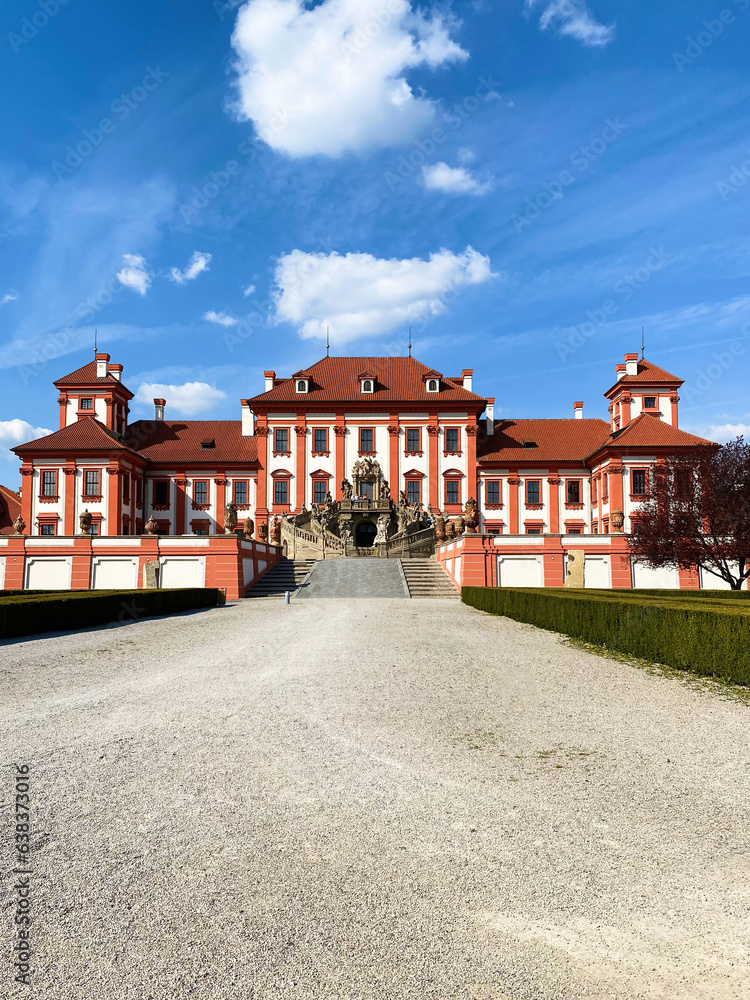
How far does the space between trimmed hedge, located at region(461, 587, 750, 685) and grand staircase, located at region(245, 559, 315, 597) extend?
1468 cm

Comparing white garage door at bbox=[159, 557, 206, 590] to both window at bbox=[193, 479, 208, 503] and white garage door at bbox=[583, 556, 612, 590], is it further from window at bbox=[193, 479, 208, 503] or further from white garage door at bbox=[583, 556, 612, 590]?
window at bbox=[193, 479, 208, 503]

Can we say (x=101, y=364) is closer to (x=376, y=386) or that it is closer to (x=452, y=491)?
(x=376, y=386)

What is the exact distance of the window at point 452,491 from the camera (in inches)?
1795

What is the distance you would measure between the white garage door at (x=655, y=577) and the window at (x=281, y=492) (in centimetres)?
2395

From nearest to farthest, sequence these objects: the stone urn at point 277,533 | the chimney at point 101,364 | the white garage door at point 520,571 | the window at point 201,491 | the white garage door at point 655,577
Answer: the white garage door at point 520,571, the white garage door at point 655,577, the stone urn at point 277,533, the window at point 201,491, the chimney at point 101,364

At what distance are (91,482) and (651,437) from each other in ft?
117

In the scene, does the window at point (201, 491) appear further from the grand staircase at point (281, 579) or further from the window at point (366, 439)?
the grand staircase at point (281, 579)

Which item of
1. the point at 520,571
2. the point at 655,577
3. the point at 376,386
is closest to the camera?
the point at 520,571

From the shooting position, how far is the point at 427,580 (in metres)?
30.5

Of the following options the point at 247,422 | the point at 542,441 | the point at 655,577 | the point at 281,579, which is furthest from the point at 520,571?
the point at 247,422

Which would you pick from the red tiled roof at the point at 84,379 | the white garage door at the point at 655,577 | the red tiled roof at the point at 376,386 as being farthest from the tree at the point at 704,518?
the red tiled roof at the point at 84,379

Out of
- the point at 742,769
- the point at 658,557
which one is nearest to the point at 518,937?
the point at 742,769

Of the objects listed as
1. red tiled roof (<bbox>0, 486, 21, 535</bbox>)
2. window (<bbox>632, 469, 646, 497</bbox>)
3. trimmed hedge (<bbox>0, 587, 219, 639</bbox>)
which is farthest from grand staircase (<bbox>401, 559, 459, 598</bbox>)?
red tiled roof (<bbox>0, 486, 21, 535</bbox>)

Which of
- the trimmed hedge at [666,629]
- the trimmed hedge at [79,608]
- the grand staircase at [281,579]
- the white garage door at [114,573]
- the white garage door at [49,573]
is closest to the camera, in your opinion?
the trimmed hedge at [666,629]
